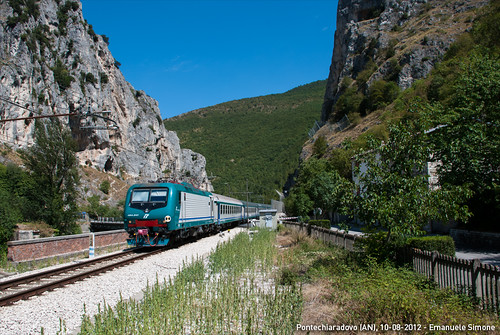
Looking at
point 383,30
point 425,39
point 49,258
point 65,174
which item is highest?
point 383,30

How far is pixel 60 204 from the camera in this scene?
22062 millimetres

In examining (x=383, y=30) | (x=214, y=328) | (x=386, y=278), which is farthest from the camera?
(x=383, y=30)

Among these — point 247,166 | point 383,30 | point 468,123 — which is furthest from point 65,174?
point 247,166

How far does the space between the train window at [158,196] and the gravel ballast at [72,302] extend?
4921mm

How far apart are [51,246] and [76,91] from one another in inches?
2744

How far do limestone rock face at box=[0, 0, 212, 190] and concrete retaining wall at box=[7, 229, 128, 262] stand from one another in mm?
29289

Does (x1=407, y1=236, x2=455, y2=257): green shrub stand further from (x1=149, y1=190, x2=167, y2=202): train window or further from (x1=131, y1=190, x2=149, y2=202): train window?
(x1=131, y1=190, x2=149, y2=202): train window

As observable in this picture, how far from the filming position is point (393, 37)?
81.4 meters

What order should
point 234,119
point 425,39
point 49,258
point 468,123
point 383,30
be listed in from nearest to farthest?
1. point 49,258
2. point 468,123
3. point 425,39
4. point 383,30
5. point 234,119

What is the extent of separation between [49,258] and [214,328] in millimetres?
11294

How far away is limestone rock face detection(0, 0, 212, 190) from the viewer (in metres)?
60.3

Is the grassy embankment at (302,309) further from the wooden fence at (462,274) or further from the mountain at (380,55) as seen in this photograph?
the mountain at (380,55)

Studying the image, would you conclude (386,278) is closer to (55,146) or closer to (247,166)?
(55,146)

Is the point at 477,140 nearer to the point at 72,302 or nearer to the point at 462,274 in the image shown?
the point at 462,274
